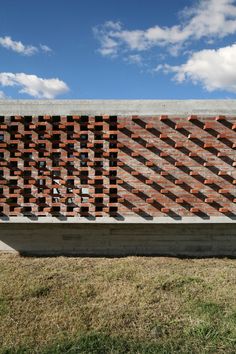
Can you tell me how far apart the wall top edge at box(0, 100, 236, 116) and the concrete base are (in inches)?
→ 87.0

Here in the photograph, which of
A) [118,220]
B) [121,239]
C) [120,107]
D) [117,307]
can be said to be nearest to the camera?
[117,307]

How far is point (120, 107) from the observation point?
679cm

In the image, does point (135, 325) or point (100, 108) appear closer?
point (135, 325)

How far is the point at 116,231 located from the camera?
7254 mm

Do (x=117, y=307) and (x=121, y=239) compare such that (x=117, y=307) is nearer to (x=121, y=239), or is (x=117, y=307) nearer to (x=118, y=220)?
(x=118, y=220)

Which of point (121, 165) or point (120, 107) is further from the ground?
point (120, 107)

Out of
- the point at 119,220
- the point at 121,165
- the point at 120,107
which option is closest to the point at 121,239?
the point at 119,220

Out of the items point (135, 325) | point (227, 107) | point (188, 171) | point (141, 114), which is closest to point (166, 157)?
point (188, 171)

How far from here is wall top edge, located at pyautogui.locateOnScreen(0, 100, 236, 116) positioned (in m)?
6.72

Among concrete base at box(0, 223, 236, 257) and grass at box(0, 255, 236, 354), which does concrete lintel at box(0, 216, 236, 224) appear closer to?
concrete base at box(0, 223, 236, 257)

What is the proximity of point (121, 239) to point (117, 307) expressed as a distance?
2.70 metres

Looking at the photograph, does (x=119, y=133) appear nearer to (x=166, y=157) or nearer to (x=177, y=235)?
(x=166, y=157)

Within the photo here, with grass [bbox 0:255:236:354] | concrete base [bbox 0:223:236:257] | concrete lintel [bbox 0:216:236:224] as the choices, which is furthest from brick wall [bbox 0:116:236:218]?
grass [bbox 0:255:236:354]

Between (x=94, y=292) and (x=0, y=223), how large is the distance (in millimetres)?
2767
